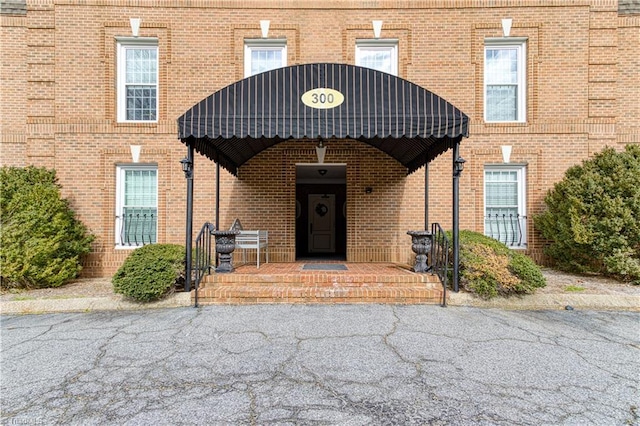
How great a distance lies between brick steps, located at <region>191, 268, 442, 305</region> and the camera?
17.1 ft

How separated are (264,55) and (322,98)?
4.26 m

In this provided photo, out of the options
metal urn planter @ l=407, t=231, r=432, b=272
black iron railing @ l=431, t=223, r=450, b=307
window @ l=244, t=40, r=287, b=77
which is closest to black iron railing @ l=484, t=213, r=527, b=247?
black iron railing @ l=431, t=223, r=450, b=307

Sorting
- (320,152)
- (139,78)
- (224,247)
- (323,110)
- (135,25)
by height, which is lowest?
(224,247)

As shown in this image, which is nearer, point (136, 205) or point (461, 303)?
point (461, 303)

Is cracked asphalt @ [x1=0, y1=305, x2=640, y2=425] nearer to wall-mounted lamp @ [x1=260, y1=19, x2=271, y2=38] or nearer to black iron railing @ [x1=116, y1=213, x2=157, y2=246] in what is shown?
black iron railing @ [x1=116, y1=213, x2=157, y2=246]

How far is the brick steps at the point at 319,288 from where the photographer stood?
521cm

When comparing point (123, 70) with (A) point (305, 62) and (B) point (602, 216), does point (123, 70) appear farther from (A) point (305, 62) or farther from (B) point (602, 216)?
(B) point (602, 216)

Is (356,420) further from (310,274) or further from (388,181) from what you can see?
(388,181)

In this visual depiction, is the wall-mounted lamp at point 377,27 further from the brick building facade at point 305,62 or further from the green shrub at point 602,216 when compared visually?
the green shrub at point 602,216

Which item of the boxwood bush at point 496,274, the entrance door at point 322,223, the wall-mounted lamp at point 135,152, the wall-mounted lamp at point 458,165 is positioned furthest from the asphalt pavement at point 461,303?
the entrance door at point 322,223

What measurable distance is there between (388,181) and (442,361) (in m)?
5.30

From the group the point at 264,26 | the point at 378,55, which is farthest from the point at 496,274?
the point at 264,26

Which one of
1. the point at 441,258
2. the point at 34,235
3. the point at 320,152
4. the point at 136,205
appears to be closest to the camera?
the point at 441,258

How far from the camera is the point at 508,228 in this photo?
8094mm
